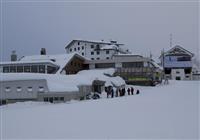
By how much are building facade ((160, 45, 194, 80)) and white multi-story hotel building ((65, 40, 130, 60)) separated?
10.7 m

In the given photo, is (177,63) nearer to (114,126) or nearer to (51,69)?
(51,69)

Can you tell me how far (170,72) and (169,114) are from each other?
4856 centimetres

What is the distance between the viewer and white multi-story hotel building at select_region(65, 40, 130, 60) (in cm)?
6025

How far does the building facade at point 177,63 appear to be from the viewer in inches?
2295

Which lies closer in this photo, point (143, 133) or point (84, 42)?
point (143, 133)

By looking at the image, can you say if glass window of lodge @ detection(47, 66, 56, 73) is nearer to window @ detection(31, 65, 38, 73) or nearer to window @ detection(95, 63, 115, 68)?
window @ detection(31, 65, 38, 73)

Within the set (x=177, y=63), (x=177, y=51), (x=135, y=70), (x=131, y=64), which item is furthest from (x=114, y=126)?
(x=177, y=51)

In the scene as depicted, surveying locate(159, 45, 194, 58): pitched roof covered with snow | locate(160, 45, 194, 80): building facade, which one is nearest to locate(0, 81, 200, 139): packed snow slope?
locate(160, 45, 194, 80): building facade

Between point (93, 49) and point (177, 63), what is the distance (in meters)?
18.2

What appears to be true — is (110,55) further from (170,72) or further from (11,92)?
(11,92)

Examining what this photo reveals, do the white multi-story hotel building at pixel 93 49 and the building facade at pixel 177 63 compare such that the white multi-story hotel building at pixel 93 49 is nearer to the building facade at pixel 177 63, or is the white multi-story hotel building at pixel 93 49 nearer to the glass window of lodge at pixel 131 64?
the building facade at pixel 177 63

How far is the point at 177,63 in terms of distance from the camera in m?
59.0

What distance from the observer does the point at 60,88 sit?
27.0 metres

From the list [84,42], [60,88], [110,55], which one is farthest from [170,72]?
[60,88]
